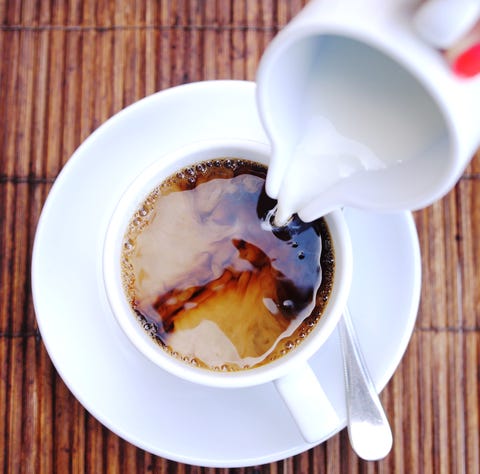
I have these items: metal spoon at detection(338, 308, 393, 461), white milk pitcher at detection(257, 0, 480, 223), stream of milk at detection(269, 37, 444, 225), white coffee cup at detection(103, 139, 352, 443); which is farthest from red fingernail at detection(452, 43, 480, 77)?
metal spoon at detection(338, 308, 393, 461)

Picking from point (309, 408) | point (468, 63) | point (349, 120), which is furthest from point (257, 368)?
point (468, 63)

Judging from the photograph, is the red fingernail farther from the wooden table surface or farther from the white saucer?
the wooden table surface

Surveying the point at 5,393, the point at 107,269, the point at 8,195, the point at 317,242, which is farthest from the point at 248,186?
the point at 5,393

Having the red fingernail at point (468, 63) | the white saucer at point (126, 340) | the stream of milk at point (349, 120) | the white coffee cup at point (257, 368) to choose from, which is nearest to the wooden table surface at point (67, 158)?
the white saucer at point (126, 340)

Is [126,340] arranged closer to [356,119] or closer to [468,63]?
[356,119]

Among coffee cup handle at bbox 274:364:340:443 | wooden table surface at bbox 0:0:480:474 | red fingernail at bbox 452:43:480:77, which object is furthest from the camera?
wooden table surface at bbox 0:0:480:474

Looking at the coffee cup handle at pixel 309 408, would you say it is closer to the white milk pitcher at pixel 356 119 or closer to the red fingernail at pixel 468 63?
the white milk pitcher at pixel 356 119
